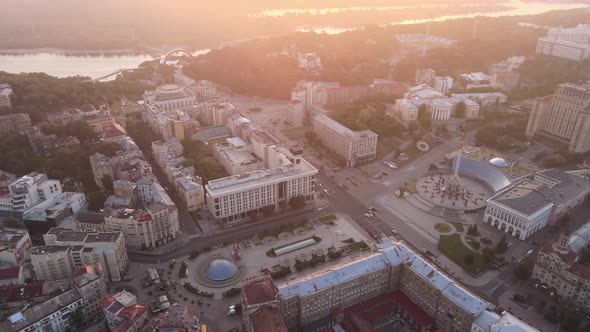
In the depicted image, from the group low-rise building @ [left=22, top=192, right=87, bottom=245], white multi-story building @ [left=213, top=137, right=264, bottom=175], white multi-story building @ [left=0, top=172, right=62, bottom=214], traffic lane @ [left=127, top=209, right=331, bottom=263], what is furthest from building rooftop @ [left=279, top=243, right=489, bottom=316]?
white multi-story building @ [left=0, top=172, right=62, bottom=214]

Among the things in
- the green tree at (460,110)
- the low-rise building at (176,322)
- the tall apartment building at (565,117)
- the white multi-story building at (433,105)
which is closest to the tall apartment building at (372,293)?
the low-rise building at (176,322)

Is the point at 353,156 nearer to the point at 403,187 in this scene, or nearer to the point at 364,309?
the point at 403,187

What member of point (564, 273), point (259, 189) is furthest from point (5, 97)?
point (564, 273)

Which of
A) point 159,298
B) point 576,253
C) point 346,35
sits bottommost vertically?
point 159,298

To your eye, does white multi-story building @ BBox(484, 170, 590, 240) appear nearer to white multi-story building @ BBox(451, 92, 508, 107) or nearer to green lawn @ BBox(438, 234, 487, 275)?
green lawn @ BBox(438, 234, 487, 275)

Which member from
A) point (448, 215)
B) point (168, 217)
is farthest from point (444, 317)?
point (168, 217)

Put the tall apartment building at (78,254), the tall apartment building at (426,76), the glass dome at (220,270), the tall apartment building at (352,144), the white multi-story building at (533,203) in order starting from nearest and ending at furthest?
the tall apartment building at (78,254) < the glass dome at (220,270) < the white multi-story building at (533,203) < the tall apartment building at (352,144) < the tall apartment building at (426,76)

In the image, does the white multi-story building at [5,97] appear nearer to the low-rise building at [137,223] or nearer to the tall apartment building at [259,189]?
the low-rise building at [137,223]
